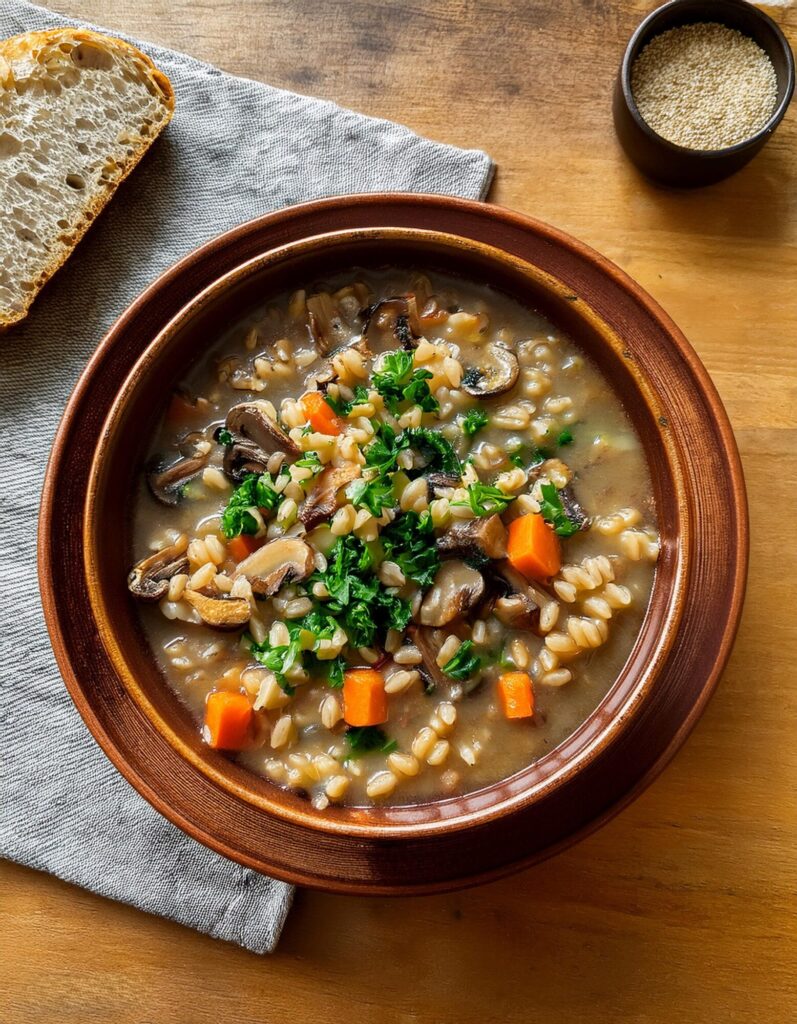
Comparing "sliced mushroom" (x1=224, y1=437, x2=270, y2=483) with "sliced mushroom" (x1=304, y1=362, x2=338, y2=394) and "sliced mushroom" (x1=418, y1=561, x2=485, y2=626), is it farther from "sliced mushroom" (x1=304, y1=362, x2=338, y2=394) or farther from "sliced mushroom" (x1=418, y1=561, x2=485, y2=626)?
"sliced mushroom" (x1=418, y1=561, x2=485, y2=626)

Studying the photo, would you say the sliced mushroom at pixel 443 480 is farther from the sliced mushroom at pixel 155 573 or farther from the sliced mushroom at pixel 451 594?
the sliced mushroom at pixel 155 573

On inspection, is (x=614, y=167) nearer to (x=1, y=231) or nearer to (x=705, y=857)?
(x=1, y=231)

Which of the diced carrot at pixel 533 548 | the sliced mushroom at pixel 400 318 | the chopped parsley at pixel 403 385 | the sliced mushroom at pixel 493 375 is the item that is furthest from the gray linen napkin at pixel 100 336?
the diced carrot at pixel 533 548

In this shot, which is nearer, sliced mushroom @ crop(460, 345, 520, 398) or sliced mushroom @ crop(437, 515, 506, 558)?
sliced mushroom @ crop(437, 515, 506, 558)

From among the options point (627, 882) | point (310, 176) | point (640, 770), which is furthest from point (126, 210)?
point (627, 882)

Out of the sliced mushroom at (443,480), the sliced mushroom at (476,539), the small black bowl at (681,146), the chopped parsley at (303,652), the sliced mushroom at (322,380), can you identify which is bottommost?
the chopped parsley at (303,652)

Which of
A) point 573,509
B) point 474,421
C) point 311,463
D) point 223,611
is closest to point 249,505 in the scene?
point 311,463

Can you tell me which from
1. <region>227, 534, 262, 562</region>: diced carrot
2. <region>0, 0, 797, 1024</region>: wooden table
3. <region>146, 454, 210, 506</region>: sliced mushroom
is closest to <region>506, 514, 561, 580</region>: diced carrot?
<region>227, 534, 262, 562</region>: diced carrot
